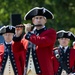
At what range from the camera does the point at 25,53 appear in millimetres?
11688

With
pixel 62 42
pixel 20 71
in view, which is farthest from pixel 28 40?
pixel 62 42

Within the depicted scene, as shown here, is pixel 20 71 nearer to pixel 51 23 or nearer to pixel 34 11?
pixel 34 11

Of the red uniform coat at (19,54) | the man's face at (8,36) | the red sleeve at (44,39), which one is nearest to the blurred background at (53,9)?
the red uniform coat at (19,54)

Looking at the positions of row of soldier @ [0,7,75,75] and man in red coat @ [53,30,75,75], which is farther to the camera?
man in red coat @ [53,30,75,75]

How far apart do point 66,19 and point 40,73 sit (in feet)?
52.4

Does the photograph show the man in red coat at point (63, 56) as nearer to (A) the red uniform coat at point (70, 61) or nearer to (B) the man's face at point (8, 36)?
(A) the red uniform coat at point (70, 61)

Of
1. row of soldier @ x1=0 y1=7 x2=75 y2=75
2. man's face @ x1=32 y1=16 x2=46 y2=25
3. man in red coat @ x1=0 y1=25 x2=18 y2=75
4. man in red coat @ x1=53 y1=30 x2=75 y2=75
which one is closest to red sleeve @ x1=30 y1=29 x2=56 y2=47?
row of soldier @ x1=0 y1=7 x2=75 y2=75

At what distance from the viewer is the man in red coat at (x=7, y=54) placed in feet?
42.0

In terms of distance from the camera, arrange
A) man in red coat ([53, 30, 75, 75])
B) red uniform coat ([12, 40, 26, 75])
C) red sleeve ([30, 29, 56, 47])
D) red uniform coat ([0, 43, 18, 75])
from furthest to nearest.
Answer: man in red coat ([53, 30, 75, 75]), red uniform coat ([0, 43, 18, 75]), red uniform coat ([12, 40, 26, 75]), red sleeve ([30, 29, 56, 47])

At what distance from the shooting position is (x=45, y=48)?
11.4 metres

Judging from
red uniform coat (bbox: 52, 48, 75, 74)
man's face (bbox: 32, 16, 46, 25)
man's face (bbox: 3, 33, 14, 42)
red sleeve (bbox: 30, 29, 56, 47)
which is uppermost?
man's face (bbox: 32, 16, 46, 25)

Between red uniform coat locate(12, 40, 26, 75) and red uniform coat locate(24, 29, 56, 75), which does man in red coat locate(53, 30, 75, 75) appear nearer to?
red uniform coat locate(12, 40, 26, 75)

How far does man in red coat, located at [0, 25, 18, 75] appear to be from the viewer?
12.8 meters

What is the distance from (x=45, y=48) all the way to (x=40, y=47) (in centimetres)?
9
